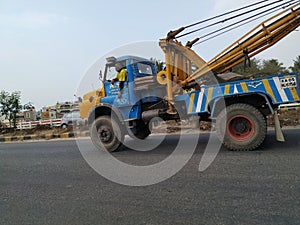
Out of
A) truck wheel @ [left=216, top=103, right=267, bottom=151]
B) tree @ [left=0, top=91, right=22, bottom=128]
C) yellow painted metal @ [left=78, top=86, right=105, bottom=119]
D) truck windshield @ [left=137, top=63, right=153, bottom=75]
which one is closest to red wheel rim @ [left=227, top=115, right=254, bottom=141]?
truck wheel @ [left=216, top=103, right=267, bottom=151]

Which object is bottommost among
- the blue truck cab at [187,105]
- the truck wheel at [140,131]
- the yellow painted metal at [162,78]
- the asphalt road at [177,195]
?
the asphalt road at [177,195]

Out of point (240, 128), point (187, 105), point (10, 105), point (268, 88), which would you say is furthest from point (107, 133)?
point (10, 105)

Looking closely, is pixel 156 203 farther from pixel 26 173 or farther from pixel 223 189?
pixel 26 173

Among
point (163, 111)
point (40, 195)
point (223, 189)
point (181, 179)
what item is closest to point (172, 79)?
point (163, 111)

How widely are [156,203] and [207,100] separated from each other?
2826 millimetres

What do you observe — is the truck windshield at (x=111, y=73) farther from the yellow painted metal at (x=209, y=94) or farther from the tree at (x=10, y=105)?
the tree at (x=10, y=105)

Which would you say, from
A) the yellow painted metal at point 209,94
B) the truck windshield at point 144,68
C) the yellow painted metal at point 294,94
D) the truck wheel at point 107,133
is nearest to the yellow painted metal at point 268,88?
the yellow painted metal at point 294,94

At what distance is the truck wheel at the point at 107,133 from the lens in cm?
573

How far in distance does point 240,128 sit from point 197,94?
118 cm

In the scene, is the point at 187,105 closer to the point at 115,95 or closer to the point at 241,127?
the point at 241,127

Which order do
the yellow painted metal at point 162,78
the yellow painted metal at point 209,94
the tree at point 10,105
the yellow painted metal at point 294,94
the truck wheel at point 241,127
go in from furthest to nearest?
1. the tree at point 10,105
2. the yellow painted metal at point 162,78
3. the yellow painted metal at point 209,94
4. the truck wheel at point 241,127
5. the yellow painted metal at point 294,94

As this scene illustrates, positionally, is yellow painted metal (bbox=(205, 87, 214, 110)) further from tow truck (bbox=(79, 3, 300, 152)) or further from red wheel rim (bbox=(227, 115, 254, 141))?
red wheel rim (bbox=(227, 115, 254, 141))

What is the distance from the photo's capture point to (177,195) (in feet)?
9.29

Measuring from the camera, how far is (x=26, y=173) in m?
4.57
